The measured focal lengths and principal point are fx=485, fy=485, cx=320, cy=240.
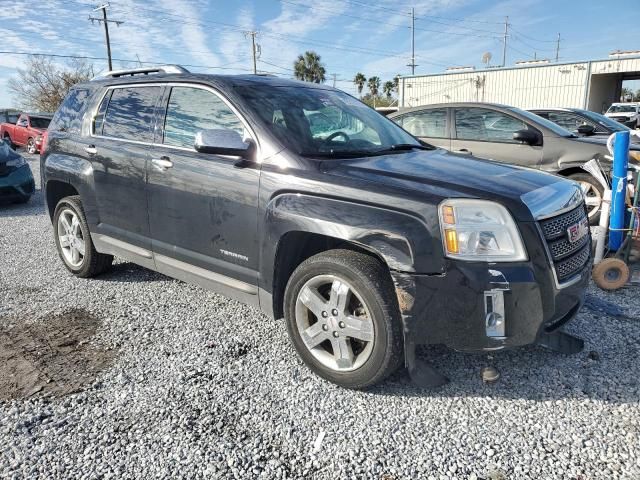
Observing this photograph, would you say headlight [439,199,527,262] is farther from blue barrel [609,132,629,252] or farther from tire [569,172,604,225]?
tire [569,172,604,225]

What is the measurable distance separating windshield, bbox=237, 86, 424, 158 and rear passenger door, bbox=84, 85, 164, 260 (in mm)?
989

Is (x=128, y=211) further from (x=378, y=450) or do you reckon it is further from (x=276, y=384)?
(x=378, y=450)

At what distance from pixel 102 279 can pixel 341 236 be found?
3.13 meters

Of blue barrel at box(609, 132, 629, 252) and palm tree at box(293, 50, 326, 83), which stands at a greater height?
palm tree at box(293, 50, 326, 83)

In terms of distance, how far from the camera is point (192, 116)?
3.50 metres

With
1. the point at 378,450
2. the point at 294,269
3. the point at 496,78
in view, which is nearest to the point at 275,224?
the point at 294,269

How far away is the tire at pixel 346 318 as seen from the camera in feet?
8.39

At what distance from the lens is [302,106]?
11.3 ft

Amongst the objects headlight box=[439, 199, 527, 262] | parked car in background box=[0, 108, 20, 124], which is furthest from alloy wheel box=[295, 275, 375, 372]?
parked car in background box=[0, 108, 20, 124]

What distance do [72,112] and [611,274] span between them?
204 inches

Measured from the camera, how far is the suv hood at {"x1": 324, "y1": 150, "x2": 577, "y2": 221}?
2.46 metres

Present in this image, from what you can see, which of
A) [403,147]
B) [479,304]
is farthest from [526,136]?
[479,304]

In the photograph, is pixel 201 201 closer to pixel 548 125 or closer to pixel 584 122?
pixel 548 125

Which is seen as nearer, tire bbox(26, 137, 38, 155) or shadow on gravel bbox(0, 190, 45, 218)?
shadow on gravel bbox(0, 190, 45, 218)
